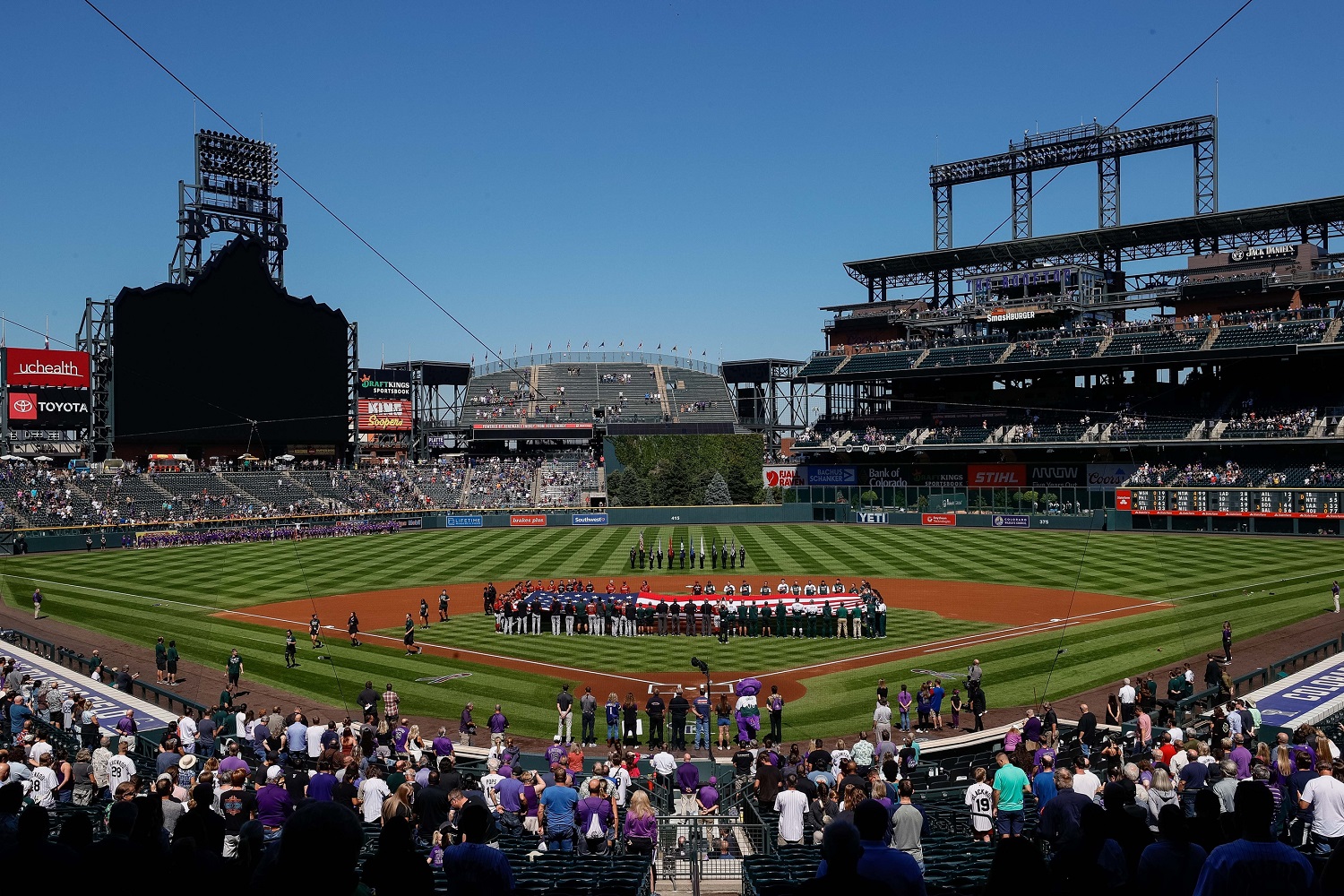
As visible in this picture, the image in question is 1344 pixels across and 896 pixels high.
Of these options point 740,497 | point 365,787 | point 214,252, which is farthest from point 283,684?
point 740,497

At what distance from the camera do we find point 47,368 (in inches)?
2493

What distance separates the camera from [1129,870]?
20.7 ft

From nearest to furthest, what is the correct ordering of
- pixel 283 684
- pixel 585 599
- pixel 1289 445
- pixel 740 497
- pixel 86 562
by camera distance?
pixel 283 684, pixel 585 599, pixel 86 562, pixel 1289 445, pixel 740 497

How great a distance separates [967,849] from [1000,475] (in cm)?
6315

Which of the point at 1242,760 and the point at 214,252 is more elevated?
the point at 214,252

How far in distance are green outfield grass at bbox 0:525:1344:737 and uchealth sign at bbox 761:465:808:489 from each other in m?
13.6

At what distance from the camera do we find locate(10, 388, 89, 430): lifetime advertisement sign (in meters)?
63.4

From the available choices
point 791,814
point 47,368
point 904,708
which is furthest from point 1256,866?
point 47,368

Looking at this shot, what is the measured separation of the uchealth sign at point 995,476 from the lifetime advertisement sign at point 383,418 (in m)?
56.6

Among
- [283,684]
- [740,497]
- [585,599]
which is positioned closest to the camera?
[283,684]

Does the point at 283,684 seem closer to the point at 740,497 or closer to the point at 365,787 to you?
the point at 365,787

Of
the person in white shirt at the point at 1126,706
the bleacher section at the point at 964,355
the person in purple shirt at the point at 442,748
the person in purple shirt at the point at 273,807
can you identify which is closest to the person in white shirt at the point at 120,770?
the person in purple shirt at the point at 273,807

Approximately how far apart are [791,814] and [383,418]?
96.0 meters

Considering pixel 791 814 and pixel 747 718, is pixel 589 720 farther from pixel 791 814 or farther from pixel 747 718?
pixel 791 814
